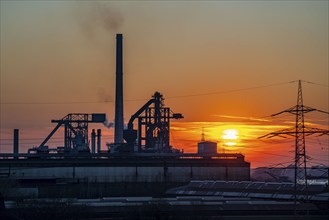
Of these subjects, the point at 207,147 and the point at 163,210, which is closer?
the point at 163,210

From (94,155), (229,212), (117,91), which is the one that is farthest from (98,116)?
(229,212)

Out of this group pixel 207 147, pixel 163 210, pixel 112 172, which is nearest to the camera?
pixel 163 210

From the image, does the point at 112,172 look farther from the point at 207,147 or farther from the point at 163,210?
the point at 163,210

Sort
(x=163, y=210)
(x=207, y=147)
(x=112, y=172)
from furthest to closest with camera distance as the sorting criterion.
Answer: (x=207, y=147), (x=112, y=172), (x=163, y=210)

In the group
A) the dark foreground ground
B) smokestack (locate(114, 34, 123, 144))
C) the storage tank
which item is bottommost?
the dark foreground ground

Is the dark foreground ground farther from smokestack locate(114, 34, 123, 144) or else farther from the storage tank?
the storage tank

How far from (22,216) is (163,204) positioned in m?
8.03

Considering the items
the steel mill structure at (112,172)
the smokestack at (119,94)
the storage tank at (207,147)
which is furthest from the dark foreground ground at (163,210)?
the storage tank at (207,147)

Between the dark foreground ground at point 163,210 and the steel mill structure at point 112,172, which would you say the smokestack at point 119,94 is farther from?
the dark foreground ground at point 163,210

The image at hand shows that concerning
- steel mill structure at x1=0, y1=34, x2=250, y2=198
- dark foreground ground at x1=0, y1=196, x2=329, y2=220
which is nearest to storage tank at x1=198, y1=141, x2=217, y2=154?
→ steel mill structure at x1=0, y1=34, x2=250, y2=198

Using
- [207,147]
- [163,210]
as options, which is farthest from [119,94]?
[163,210]

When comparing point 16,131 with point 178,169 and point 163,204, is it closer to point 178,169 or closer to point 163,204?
point 178,169

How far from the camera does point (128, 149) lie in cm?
9088

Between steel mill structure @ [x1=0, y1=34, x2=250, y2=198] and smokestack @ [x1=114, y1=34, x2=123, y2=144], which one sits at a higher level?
smokestack @ [x1=114, y1=34, x2=123, y2=144]
